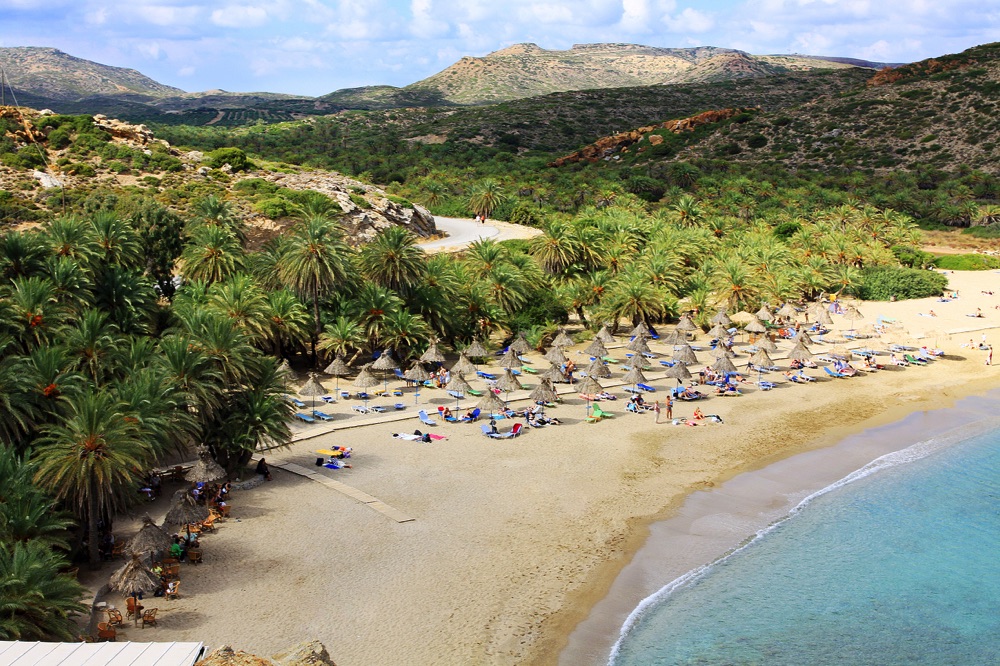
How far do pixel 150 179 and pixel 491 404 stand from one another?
146 feet

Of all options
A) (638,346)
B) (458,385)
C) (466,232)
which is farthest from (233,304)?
(466,232)

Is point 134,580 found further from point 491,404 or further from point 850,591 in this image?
point 850,591

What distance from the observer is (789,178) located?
107125mm

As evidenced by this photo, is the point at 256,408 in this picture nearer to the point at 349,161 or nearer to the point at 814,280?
the point at 814,280

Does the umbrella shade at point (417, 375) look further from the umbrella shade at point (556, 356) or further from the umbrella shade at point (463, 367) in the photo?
the umbrella shade at point (556, 356)

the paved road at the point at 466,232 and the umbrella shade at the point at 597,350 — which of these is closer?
the umbrella shade at the point at 597,350

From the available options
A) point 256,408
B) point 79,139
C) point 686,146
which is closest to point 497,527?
point 256,408

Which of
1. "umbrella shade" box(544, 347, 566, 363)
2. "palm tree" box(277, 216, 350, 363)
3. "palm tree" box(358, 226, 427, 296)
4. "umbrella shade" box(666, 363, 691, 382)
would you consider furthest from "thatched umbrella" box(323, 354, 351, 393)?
"umbrella shade" box(666, 363, 691, 382)

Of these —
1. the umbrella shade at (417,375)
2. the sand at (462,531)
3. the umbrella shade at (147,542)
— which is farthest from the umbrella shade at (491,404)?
the umbrella shade at (147,542)

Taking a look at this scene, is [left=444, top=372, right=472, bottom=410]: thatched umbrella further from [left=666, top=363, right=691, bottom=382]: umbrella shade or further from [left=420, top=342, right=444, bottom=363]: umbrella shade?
[left=666, top=363, right=691, bottom=382]: umbrella shade

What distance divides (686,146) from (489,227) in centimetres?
6253

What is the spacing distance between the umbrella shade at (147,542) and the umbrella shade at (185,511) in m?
1.60

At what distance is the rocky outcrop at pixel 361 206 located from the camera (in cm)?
6576

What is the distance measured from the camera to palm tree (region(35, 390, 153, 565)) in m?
22.4
